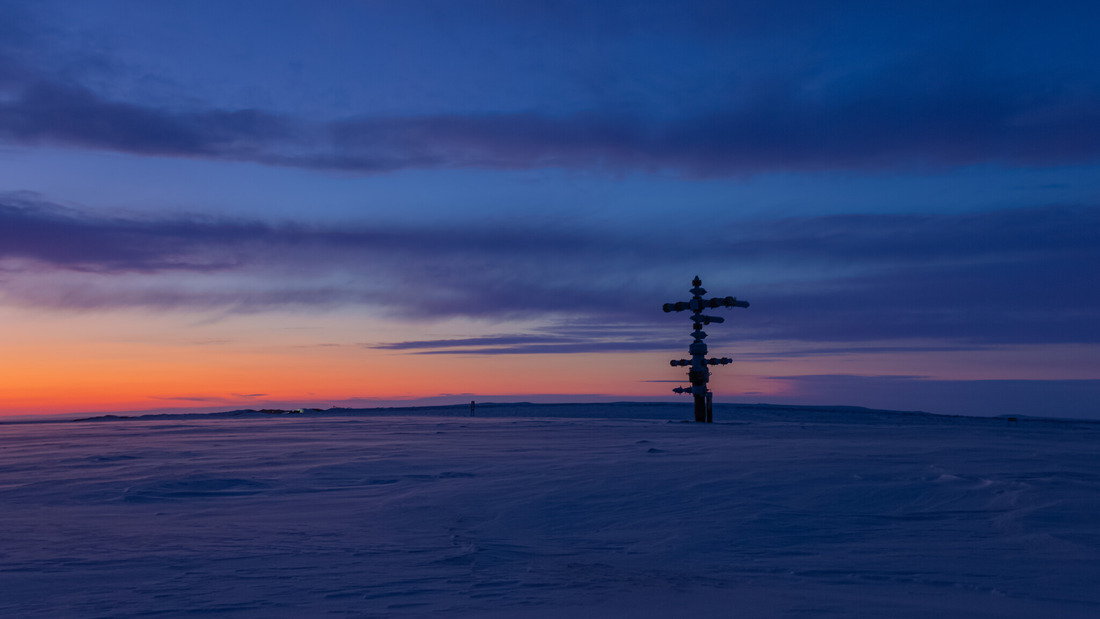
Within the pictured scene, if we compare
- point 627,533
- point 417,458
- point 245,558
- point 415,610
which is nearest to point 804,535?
point 627,533

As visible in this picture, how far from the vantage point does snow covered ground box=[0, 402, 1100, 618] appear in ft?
11.9

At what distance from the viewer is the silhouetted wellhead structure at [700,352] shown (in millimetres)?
20438

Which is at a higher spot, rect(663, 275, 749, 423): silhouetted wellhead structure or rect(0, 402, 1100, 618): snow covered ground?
rect(663, 275, 749, 423): silhouetted wellhead structure

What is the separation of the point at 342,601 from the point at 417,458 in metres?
5.81

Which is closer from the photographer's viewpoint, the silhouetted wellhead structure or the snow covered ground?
the snow covered ground

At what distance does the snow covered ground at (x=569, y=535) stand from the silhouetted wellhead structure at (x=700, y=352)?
11298 mm

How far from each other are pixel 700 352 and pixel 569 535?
15848 millimetres

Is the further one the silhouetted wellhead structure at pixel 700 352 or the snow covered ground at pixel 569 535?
the silhouetted wellhead structure at pixel 700 352

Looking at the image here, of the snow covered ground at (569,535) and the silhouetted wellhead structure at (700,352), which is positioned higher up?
the silhouetted wellhead structure at (700,352)

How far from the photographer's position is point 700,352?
67.8 feet

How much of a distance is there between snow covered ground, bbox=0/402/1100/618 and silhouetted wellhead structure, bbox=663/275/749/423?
1130cm

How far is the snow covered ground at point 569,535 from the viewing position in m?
3.62

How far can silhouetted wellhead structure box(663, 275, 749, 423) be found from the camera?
20438 millimetres

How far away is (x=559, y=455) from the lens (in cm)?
932
